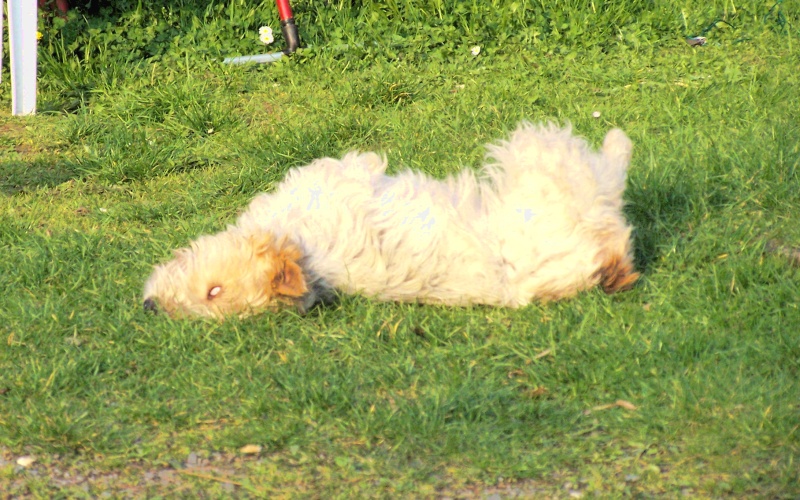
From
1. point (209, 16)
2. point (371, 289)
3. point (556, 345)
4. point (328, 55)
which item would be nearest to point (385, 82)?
point (328, 55)

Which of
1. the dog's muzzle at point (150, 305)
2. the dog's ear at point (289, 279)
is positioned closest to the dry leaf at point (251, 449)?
the dog's ear at point (289, 279)

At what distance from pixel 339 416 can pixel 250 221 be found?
1.13 m

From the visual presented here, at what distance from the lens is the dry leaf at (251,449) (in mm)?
3553

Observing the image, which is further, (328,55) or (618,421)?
(328,55)

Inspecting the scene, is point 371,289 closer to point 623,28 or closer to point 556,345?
point 556,345

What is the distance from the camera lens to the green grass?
3.46m

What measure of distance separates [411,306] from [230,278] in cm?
76

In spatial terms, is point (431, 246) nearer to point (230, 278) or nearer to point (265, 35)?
point (230, 278)

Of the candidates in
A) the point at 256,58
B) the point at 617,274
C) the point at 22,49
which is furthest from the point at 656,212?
the point at 22,49

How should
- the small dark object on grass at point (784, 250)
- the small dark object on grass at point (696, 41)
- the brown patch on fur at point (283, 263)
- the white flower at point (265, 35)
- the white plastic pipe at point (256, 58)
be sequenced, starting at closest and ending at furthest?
the brown patch on fur at point (283, 263) < the small dark object on grass at point (784, 250) < the small dark object on grass at point (696, 41) < the white plastic pipe at point (256, 58) < the white flower at point (265, 35)

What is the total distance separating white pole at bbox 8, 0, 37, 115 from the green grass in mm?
210

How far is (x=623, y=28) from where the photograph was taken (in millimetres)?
7316

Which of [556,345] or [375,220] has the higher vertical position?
[375,220]

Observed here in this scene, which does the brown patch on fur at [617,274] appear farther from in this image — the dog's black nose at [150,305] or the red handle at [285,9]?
the red handle at [285,9]
